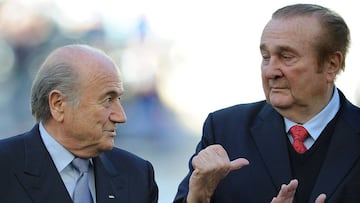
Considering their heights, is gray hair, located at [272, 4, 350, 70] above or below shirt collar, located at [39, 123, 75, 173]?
above

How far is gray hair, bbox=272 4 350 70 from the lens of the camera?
3232 millimetres

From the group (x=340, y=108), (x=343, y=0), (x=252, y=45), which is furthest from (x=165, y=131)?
(x=340, y=108)

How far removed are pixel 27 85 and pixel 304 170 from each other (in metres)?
7.70

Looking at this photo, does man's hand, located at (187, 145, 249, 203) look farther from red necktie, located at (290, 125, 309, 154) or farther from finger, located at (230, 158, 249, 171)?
red necktie, located at (290, 125, 309, 154)

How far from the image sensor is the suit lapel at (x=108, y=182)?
3023 mm

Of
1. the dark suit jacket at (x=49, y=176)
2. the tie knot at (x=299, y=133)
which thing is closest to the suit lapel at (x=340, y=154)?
the tie knot at (x=299, y=133)

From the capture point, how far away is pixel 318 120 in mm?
3232

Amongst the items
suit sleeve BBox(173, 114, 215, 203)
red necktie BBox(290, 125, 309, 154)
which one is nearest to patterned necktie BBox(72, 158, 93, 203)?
suit sleeve BBox(173, 114, 215, 203)

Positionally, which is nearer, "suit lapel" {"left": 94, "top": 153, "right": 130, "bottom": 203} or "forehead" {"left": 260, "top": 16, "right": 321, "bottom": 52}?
"suit lapel" {"left": 94, "top": 153, "right": 130, "bottom": 203}

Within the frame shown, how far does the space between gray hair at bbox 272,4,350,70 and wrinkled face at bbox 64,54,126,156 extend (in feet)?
2.44

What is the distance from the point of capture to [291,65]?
3.15 meters

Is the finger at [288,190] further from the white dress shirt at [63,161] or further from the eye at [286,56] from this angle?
the white dress shirt at [63,161]

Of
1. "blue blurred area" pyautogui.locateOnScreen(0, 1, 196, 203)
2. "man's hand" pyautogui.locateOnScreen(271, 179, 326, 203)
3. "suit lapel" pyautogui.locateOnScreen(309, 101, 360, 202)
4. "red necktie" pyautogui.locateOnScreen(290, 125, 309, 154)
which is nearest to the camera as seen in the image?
"man's hand" pyautogui.locateOnScreen(271, 179, 326, 203)

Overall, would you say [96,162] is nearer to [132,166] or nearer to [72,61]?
[132,166]
